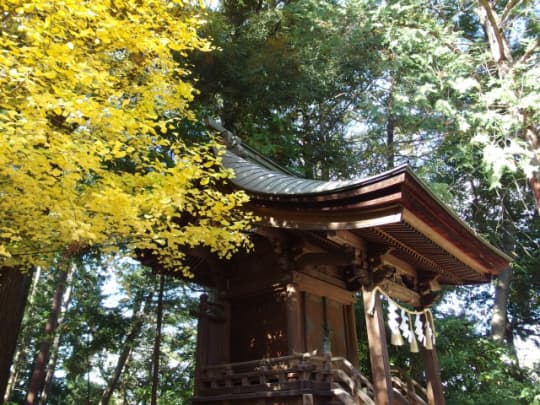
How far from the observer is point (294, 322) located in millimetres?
6082

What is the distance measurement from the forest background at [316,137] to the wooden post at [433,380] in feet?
10.5

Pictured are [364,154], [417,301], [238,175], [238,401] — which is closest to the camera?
[238,401]

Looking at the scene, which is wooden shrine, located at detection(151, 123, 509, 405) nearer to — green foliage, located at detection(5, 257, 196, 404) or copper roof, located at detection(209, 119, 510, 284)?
copper roof, located at detection(209, 119, 510, 284)

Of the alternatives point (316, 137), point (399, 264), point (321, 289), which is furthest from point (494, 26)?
point (321, 289)

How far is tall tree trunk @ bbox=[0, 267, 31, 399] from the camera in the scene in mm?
5557

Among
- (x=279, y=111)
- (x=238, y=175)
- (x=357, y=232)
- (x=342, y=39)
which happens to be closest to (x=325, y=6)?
(x=342, y=39)

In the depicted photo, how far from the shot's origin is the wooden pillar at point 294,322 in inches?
234

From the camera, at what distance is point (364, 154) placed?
14359mm

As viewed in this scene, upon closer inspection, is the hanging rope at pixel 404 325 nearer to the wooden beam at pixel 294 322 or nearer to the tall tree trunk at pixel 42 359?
the wooden beam at pixel 294 322

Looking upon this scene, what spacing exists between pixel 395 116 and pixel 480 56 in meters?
3.19

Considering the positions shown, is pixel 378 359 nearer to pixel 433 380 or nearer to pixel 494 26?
pixel 433 380

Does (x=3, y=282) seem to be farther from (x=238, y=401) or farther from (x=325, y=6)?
(x=325, y=6)

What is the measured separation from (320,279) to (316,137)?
8.23 m

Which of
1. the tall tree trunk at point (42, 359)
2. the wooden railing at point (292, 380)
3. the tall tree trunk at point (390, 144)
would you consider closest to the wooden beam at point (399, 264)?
the wooden railing at point (292, 380)
